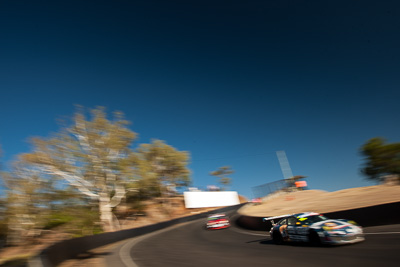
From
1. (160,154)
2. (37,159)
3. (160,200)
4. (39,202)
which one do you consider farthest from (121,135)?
(160,200)

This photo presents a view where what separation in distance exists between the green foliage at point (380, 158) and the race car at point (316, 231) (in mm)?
35638

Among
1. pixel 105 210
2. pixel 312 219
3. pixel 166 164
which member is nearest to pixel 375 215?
pixel 312 219

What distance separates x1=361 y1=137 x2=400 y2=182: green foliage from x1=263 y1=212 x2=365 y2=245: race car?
117 ft

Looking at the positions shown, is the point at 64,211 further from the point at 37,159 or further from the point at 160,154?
the point at 160,154

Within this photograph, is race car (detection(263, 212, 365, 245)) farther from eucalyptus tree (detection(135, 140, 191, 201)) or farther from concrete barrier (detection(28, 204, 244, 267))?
eucalyptus tree (detection(135, 140, 191, 201))

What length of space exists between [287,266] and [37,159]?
110ft

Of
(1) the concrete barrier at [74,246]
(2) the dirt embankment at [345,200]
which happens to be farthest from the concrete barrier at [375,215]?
(1) the concrete barrier at [74,246]

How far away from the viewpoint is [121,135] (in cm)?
3659

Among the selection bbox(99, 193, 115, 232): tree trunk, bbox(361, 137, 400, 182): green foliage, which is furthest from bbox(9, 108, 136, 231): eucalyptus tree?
bbox(361, 137, 400, 182): green foliage

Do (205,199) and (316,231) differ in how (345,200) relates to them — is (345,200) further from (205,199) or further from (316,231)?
(205,199)

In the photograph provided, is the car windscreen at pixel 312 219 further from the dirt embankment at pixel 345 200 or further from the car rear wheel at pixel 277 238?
the dirt embankment at pixel 345 200

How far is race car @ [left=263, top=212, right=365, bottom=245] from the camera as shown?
25.1 ft

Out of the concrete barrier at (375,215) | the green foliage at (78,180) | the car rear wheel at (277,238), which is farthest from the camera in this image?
the green foliage at (78,180)

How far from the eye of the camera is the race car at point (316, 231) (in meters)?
7.65
